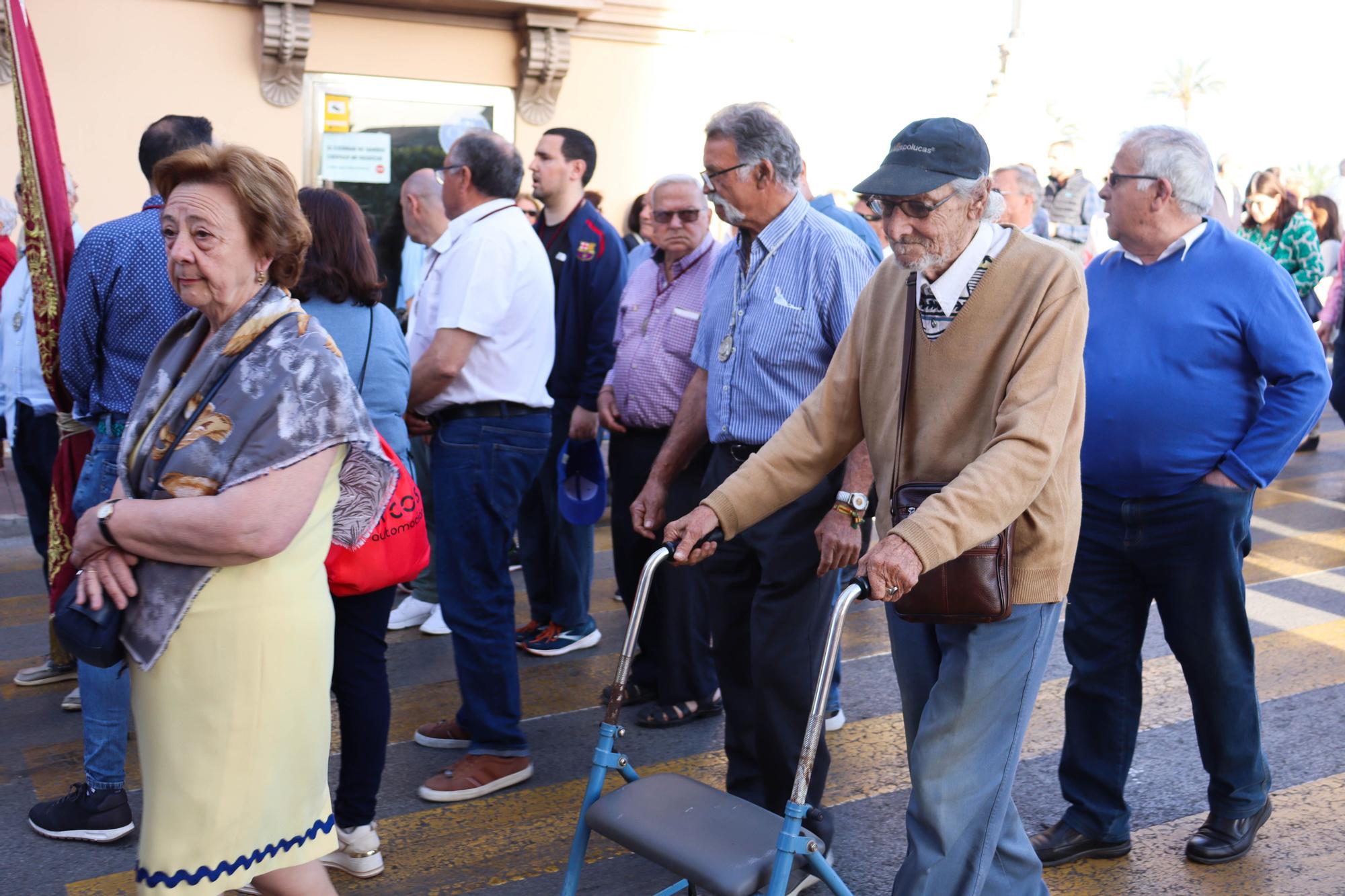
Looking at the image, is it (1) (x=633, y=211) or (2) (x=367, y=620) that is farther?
(1) (x=633, y=211)

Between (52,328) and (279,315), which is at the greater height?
(279,315)

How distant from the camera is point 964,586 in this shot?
9.16 feet

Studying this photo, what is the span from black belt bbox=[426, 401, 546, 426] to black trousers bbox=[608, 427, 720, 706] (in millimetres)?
844

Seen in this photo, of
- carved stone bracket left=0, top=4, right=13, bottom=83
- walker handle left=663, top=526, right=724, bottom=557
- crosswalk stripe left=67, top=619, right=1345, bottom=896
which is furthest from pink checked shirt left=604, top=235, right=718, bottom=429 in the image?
carved stone bracket left=0, top=4, right=13, bottom=83

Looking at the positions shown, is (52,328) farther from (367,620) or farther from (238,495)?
(238,495)

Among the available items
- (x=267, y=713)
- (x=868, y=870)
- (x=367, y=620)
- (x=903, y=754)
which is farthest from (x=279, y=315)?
(x=903, y=754)

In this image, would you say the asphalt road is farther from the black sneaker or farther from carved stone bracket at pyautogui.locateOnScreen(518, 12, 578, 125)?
carved stone bracket at pyautogui.locateOnScreen(518, 12, 578, 125)

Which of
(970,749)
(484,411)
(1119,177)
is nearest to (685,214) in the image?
(484,411)

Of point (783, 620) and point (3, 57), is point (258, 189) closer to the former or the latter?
point (783, 620)

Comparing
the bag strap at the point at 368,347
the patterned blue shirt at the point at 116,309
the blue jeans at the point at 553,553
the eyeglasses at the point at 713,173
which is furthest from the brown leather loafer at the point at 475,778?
the eyeglasses at the point at 713,173

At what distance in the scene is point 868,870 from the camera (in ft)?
12.9

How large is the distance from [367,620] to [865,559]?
5.69 feet

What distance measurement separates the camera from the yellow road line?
384 cm

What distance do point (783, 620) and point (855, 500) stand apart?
492 millimetres
